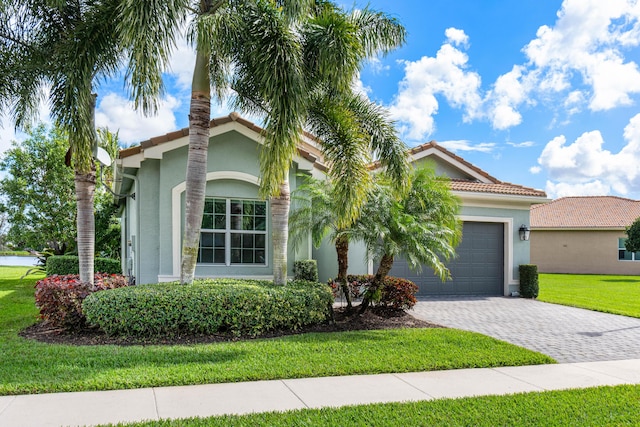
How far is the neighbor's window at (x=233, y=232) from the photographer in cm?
1210

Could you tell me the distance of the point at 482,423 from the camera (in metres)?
A: 4.48

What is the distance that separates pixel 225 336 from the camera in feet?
26.5

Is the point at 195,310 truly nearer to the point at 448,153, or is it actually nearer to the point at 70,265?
the point at 70,265

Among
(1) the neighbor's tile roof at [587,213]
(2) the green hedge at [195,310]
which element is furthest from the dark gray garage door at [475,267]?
(1) the neighbor's tile roof at [587,213]

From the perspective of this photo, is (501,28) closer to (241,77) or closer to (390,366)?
(241,77)

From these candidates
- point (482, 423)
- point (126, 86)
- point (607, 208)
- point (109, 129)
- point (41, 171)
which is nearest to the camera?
point (482, 423)

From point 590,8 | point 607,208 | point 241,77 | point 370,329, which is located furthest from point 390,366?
point 607,208

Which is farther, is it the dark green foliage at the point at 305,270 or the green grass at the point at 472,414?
the dark green foliage at the point at 305,270

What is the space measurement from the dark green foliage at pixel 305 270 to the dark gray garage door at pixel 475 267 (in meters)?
4.35

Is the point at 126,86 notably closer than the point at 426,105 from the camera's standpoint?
Yes

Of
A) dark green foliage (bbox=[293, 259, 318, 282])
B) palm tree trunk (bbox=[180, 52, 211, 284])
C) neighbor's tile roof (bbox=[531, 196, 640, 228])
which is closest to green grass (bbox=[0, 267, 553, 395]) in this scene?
palm tree trunk (bbox=[180, 52, 211, 284])

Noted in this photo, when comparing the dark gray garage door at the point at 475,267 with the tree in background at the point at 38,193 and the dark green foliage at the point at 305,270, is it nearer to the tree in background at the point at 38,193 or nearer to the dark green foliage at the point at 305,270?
the dark green foliage at the point at 305,270

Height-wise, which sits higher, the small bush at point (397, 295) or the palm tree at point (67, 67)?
the palm tree at point (67, 67)

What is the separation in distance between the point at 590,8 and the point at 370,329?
989cm
